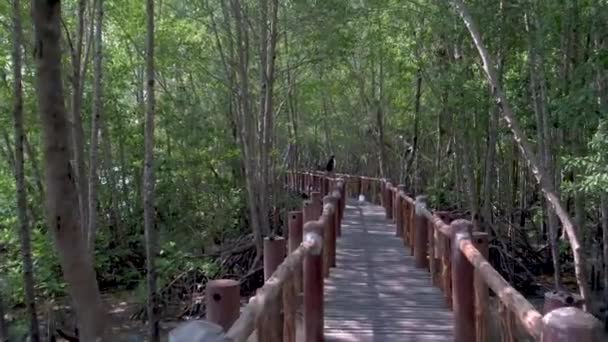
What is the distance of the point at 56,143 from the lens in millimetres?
2984

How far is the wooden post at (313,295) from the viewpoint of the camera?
4.78 metres

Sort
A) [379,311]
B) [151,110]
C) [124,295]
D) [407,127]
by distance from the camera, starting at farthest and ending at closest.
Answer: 1. [407,127]
2. [124,295]
3. [151,110]
4. [379,311]

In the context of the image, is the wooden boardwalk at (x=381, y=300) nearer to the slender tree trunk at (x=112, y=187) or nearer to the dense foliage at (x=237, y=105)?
the dense foliage at (x=237, y=105)

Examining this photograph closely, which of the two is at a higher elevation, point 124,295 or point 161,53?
point 161,53

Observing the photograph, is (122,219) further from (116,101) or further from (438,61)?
(438,61)

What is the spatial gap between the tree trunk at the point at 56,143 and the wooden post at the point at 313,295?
75.2 inches

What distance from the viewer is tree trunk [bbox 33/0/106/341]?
2.96 m

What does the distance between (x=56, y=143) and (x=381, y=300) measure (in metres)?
3.84

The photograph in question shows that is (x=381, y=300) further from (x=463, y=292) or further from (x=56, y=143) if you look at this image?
(x=56, y=143)

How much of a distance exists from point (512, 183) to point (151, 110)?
987cm

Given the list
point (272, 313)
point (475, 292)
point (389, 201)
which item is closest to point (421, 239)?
point (475, 292)

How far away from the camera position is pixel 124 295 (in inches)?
481

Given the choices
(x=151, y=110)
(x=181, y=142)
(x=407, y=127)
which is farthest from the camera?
(x=407, y=127)

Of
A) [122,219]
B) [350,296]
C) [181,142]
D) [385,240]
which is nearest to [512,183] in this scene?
[385,240]
